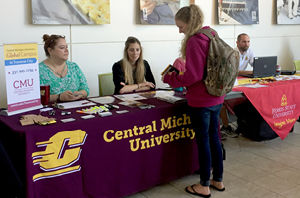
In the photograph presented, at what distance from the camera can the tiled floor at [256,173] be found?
8.44 feet

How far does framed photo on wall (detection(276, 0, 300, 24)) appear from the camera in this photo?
19.2 feet

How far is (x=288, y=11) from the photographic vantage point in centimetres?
602

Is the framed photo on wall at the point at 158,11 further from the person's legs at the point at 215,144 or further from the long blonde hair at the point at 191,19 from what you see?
the person's legs at the point at 215,144

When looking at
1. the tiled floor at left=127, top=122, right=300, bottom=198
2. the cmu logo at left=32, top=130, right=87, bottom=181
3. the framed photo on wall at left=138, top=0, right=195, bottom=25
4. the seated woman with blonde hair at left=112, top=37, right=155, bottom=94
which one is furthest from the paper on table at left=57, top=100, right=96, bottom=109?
the framed photo on wall at left=138, top=0, right=195, bottom=25

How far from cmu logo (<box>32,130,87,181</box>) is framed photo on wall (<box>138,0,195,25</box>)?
2.50m

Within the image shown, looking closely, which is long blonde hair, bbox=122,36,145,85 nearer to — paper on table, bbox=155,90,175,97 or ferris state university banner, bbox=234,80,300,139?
paper on table, bbox=155,90,175,97

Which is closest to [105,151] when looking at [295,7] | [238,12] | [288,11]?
[238,12]

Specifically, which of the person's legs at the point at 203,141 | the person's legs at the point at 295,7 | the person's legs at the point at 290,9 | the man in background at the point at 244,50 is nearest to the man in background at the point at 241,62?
the man in background at the point at 244,50

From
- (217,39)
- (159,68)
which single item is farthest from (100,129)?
(159,68)

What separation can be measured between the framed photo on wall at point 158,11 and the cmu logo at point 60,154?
2.50 meters

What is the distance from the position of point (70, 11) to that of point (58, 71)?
101 centimetres

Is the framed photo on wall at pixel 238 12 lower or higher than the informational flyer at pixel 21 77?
higher

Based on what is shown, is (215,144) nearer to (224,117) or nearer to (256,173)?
(256,173)

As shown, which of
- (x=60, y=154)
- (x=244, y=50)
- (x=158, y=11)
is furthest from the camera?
(x=244, y=50)
